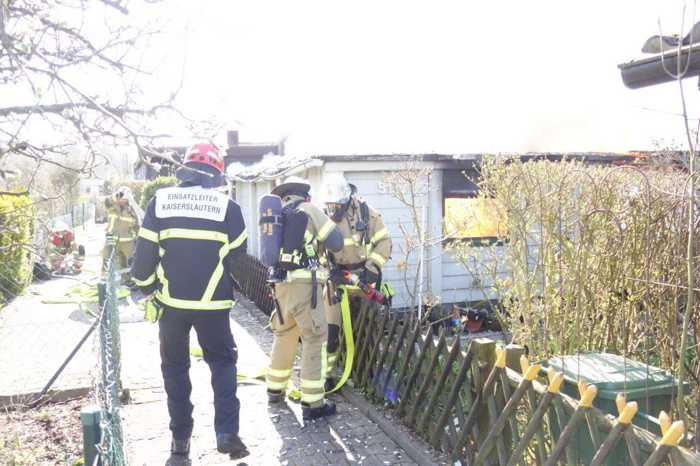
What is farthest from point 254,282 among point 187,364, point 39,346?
point 187,364

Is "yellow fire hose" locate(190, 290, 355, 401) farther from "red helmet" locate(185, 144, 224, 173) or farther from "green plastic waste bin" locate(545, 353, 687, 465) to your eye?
"green plastic waste bin" locate(545, 353, 687, 465)

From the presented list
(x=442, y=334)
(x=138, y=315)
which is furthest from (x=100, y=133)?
(x=138, y=315)

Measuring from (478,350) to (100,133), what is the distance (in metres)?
2.59

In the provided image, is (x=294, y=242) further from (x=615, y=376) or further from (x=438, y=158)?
(x=438, y=158)

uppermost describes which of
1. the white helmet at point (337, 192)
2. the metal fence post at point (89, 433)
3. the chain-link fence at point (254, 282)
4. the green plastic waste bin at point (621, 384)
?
the white helmet at point (337, 192)

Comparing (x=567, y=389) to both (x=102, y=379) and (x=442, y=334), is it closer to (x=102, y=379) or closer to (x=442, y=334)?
(x=442, y=334)

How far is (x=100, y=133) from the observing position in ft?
11.1

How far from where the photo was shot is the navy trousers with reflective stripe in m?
4.08

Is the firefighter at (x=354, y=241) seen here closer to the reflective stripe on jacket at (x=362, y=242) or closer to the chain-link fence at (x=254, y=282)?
the reflective stripe on jacket at (x=362, y=242)

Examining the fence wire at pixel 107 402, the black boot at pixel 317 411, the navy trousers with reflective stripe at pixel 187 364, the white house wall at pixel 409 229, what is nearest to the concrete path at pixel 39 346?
the navy trousers with reflective stripe at pixel 187 364

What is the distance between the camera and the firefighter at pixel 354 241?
5.61m

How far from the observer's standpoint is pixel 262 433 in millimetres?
4621

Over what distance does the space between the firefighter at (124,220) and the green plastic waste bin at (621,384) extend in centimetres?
871

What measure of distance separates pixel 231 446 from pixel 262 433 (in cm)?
64
